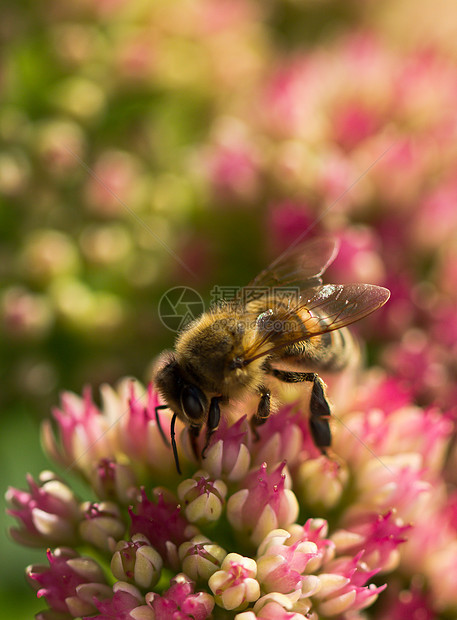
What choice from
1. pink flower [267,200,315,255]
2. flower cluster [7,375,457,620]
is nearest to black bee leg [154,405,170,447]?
flower cluster [7,375,457,620]

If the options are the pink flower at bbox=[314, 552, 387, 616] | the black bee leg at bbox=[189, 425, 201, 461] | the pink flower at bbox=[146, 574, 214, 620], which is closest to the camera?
the pink flower at bbox=[146, 574, 214, 620]

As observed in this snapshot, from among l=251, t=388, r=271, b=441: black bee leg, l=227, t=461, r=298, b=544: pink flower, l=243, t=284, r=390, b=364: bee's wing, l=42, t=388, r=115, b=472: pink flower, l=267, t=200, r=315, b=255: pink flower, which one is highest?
l=267, t=200, r=315, b=255: pink flower

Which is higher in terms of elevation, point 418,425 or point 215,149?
point 215,149

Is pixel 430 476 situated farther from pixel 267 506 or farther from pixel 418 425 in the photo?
pixel 267 506

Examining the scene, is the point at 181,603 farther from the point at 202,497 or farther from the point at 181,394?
the point at 181,394

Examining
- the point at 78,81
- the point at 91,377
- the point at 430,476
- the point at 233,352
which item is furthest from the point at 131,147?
the point at 430,476

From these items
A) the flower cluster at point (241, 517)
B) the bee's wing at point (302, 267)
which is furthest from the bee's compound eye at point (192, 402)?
the bee's wing at point (302, 267)

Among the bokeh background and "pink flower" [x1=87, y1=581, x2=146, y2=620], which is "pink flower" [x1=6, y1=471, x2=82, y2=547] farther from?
the bokeh background
